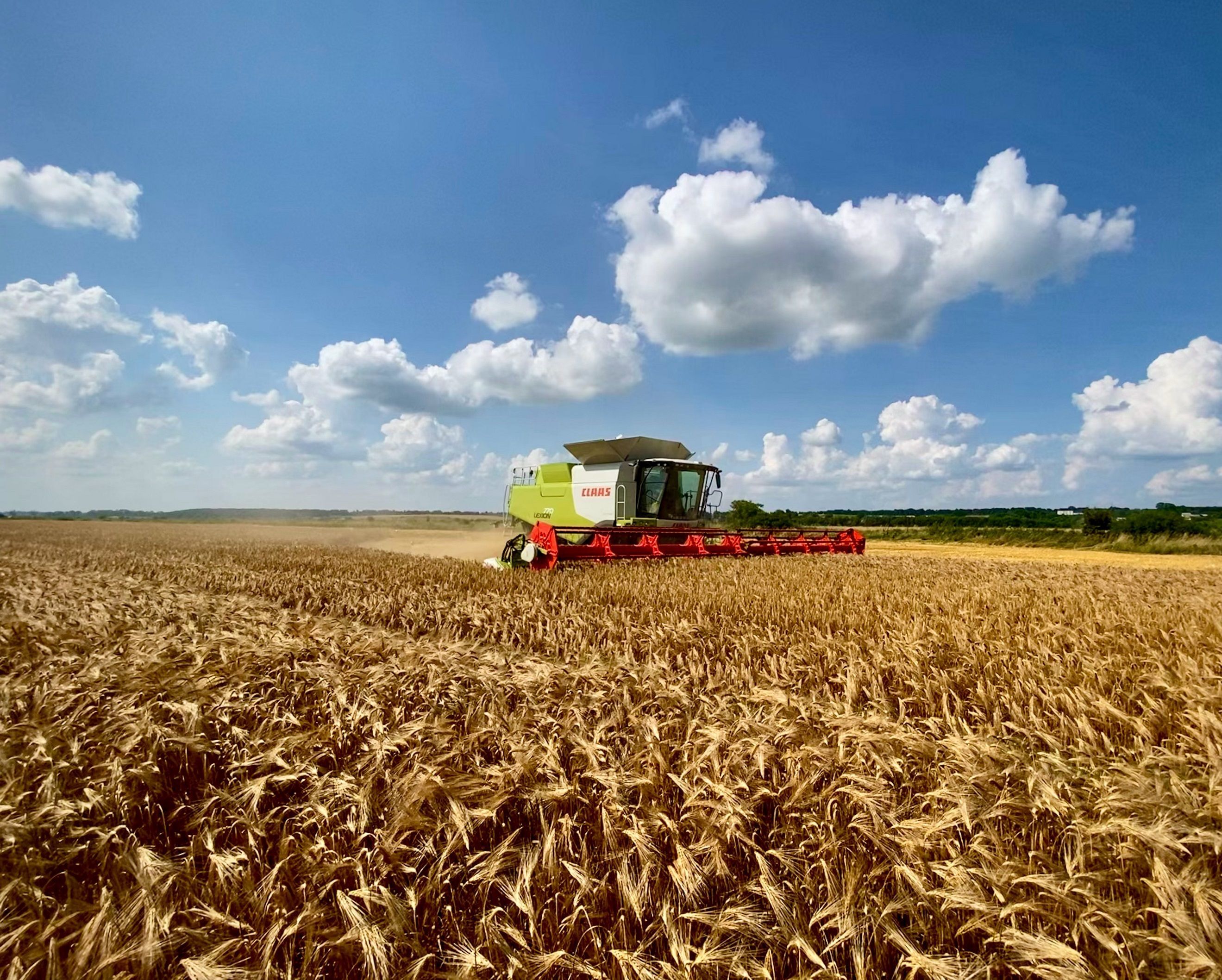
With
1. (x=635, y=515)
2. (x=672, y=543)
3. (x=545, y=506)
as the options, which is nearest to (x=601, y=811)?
(x=672, y=543)

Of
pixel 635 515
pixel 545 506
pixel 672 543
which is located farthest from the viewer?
pixel 545 506

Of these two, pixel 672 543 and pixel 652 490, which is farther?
pixel 652 490

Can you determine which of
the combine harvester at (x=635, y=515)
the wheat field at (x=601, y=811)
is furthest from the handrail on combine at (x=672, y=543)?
the wheat field at (x=601, y=811)

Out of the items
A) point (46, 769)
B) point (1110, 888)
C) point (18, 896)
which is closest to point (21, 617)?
point (46, 769)

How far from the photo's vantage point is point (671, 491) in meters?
16.4

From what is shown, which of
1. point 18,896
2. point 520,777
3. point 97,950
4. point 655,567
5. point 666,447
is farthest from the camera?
point 666,447

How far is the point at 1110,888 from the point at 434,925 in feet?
6.68

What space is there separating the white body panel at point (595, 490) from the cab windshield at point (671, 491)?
752 mm

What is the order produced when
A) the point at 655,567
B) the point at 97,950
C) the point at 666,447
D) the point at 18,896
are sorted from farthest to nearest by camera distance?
the point at 666,447
the point at 655,567
the point at 18,896
the point at 97,950

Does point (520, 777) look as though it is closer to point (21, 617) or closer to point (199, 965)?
point (199, 965)

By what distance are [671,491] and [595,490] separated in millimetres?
2094

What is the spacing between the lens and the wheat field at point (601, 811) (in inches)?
62.1

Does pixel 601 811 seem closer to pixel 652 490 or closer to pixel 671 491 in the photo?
pixel 652 490

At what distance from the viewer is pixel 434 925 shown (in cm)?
180
